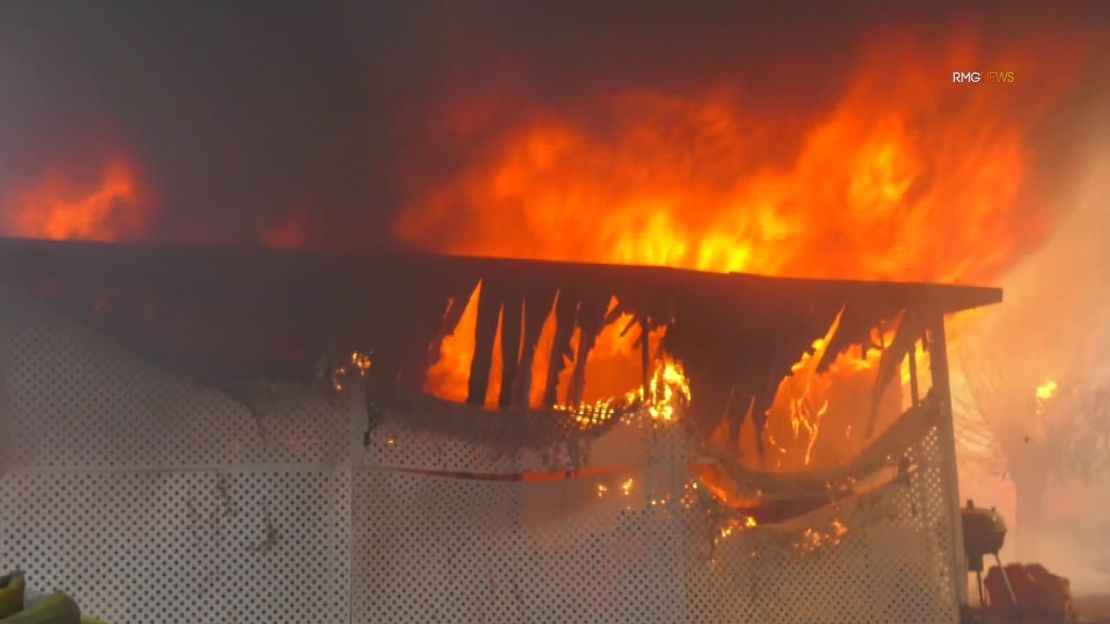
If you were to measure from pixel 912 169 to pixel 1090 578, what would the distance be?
2456mm

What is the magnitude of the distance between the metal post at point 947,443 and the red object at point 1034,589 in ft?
1.45

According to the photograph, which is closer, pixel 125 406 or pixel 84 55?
pixel 125 406

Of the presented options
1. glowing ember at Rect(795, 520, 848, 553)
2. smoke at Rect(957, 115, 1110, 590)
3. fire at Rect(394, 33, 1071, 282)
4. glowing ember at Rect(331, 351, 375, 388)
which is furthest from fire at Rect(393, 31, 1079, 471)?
glowing ember at Rect(331, 351, 375, 388)

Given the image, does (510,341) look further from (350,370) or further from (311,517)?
(311,517)

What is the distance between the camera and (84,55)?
13.9 ft

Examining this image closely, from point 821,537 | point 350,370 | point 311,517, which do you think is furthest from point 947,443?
point 311,517

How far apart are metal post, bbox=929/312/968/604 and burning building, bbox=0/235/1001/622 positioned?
11mm

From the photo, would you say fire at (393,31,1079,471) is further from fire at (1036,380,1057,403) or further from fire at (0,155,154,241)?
fire at (0,155,154,241)

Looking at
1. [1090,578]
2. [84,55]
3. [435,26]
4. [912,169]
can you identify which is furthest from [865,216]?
[84,55]

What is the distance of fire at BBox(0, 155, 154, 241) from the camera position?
402 cm

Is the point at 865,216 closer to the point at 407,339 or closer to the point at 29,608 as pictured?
the point at 407,339

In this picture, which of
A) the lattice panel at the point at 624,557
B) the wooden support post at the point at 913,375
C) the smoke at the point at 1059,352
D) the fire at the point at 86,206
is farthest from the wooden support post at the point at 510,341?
the smoke at the point at 1059,352

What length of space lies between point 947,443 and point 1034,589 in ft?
3.53

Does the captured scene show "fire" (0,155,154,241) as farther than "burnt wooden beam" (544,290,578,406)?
Yes
